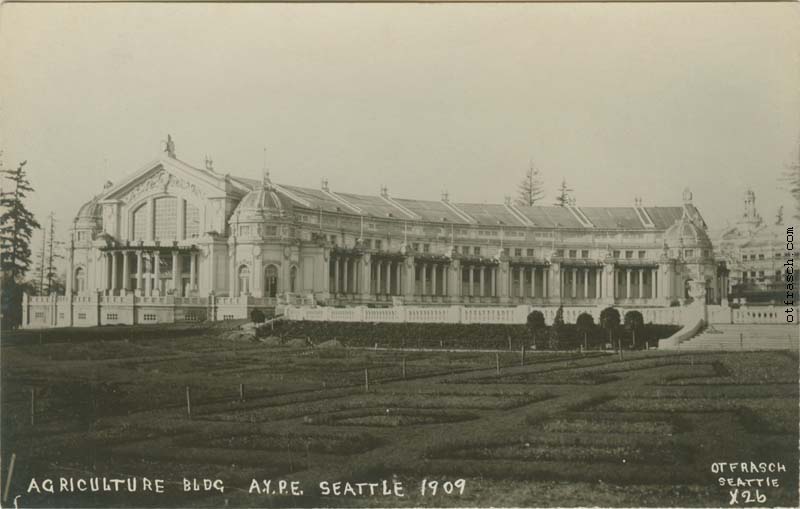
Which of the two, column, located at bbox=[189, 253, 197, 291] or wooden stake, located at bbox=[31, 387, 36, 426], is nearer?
wooden stake, located at bbox=[31, 387, 36, 426]

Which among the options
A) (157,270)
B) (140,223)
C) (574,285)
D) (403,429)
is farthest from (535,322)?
(140,223)

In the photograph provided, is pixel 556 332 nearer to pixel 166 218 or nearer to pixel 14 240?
pixel 14 240

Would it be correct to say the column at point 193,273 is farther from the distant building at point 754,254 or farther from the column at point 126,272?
the distant building at point 754,254

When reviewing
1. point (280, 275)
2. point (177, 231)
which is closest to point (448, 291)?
point (280, 275)

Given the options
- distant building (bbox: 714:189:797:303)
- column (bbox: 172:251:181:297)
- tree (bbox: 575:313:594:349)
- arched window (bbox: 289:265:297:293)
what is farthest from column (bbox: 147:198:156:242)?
distant building (bbox: 714:189:797:303)

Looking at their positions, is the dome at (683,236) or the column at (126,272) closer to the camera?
the dome at (683,236)

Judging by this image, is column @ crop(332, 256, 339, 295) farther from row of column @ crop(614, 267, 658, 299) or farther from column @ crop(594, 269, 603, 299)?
row of column @ crop(614, 267, 658, 299)

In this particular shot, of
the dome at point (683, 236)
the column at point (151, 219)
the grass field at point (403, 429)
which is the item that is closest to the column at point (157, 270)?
the column at point (151, 219)
